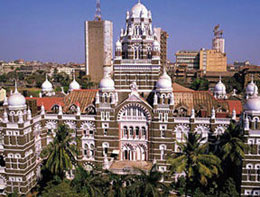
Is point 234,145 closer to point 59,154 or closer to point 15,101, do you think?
point 59,154

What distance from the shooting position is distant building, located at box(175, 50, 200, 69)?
190000 millimetres

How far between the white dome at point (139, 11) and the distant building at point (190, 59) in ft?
470

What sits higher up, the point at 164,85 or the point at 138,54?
the point at 138,54

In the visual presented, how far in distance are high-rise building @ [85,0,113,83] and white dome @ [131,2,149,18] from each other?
110 metres

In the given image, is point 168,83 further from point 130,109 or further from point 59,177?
point 59,177

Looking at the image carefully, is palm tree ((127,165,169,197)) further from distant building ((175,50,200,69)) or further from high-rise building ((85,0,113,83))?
distant building ((175,50,200,69))

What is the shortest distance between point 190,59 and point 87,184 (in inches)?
6726

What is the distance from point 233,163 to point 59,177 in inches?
1077

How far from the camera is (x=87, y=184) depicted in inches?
1393

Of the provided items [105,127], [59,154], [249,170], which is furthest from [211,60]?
[59,154]

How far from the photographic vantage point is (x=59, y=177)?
4084 centimetres

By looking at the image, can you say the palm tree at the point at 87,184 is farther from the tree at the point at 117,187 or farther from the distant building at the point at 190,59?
the distant building at the point at 190,59

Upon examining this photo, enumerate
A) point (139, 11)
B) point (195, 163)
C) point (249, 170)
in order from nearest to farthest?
point (195, 163) → point (249, 170) → point (139, 11)

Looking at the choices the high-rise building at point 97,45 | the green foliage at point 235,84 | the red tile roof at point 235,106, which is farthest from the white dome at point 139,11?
the high-rise building at point 97,45
